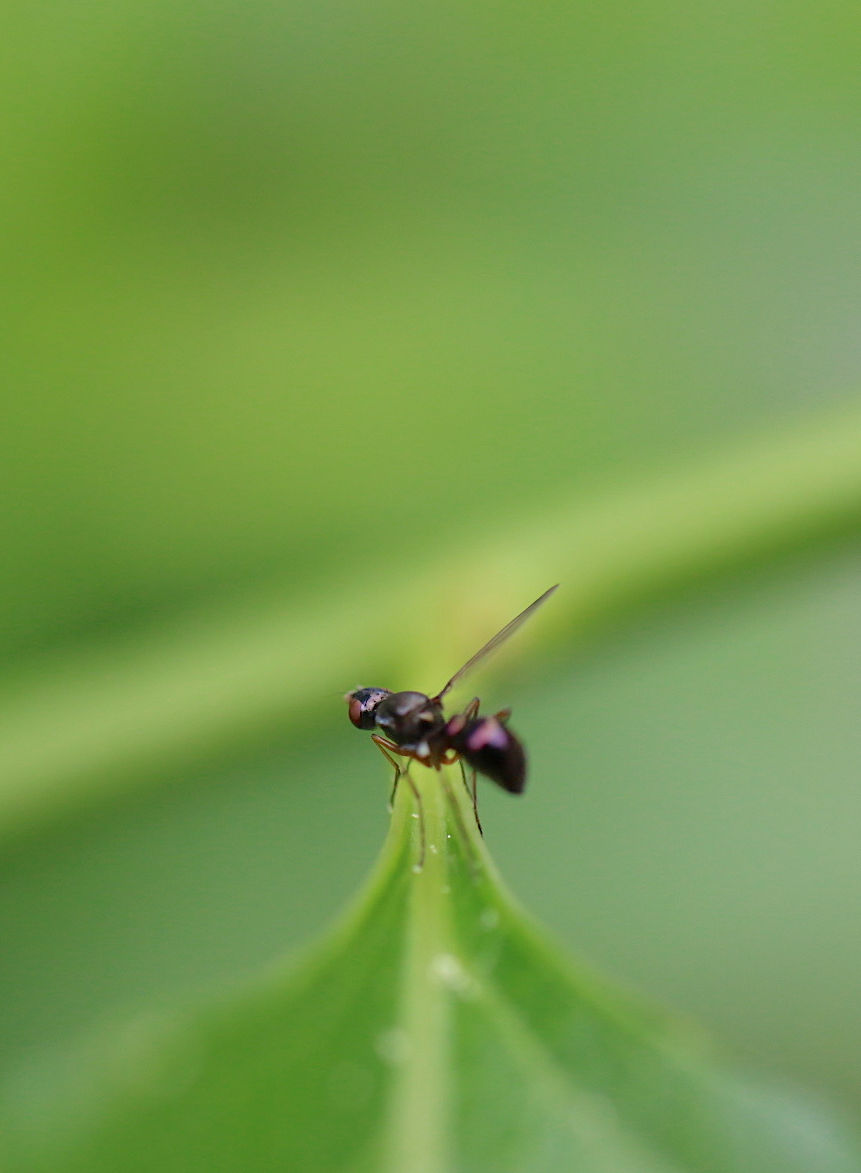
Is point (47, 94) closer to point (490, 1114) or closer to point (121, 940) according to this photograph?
point (121, 940)

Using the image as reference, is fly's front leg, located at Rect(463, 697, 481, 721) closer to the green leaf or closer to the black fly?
the black fly

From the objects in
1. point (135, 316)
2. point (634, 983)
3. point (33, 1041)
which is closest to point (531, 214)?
point (135, 316)

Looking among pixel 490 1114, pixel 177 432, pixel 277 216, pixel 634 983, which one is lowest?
pixel 490 1114

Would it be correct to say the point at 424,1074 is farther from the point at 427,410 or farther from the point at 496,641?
the point at 427,410

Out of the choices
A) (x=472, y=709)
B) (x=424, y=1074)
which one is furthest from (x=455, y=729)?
(x=424, y=1074)

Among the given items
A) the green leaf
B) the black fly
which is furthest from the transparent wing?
the green leaf
